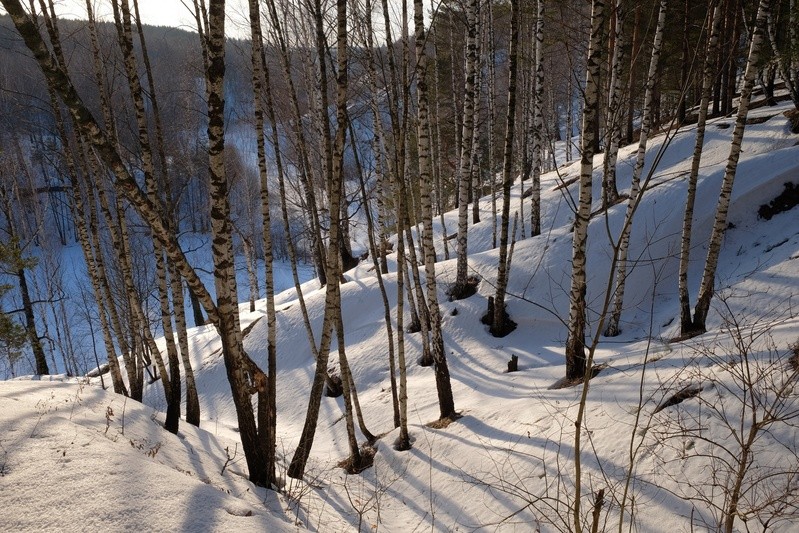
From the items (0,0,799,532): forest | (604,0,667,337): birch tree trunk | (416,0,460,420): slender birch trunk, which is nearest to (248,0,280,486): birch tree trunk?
(0,0,799,532): forest

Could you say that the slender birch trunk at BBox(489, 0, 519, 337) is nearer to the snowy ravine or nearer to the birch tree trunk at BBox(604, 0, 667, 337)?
the snowy ravine

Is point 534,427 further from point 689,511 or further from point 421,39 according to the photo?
point 421,39

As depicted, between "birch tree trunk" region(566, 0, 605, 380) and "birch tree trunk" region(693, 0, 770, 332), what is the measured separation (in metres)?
2.08

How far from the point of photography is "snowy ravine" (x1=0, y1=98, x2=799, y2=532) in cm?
338

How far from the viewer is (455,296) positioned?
11.7m

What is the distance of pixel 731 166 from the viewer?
6.59m

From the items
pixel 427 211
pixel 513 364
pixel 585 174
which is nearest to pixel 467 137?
pixel 427 211

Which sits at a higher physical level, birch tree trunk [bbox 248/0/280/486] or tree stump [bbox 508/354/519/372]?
birch tree trunk [bbox 248/0/280/486]

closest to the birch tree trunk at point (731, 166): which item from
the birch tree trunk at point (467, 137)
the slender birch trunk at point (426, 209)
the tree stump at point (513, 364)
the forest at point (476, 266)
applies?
the forest at point (476, 266)

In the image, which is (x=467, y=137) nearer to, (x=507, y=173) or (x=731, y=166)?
(x=507, y=173)

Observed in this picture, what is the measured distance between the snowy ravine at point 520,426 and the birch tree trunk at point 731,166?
56cm

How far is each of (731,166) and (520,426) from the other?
479 cm

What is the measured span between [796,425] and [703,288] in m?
4.12

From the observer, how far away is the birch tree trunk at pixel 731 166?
6.20 metres
